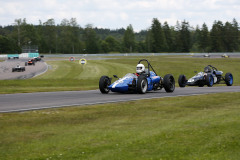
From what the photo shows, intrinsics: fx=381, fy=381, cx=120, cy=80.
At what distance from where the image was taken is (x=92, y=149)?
7754 mm

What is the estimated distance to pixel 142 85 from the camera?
19469mm

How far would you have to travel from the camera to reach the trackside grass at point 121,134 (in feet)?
24.3

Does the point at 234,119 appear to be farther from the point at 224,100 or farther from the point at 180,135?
the point at 224,100

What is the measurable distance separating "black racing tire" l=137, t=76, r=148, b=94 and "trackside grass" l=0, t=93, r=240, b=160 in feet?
18.5

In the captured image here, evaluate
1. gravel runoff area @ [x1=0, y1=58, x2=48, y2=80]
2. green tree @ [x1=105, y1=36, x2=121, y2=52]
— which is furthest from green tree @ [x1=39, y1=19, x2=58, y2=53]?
gravel runoff area @ [x1=0, y1=58, x2=48, y2=80]

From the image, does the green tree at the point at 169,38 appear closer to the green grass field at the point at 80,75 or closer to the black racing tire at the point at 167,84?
the green grass field at the point at 80,75

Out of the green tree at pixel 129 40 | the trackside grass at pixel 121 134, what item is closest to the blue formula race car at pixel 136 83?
the trackside grass at pixel 121 134

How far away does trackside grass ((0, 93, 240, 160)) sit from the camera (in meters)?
7.42

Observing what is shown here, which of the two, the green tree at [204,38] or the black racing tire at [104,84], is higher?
the green tree at [204,38]

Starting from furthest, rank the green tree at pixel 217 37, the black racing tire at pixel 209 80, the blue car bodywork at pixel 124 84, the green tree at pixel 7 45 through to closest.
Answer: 1. the green tree at pixel 217 37
2. the green tree at pixel 7 45
3. the black racing tire at pixel 209 80
4. the blue car bodywork at pixel 124 84

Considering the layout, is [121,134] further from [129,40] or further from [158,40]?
[129,40]

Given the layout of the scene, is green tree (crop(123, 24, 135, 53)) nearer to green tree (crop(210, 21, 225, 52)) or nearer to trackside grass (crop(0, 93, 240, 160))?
green tree (crop(210, 21, 225, 52))

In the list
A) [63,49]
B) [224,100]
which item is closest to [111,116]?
[224,100]

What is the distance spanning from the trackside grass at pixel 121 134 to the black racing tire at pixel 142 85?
18.5 ft
